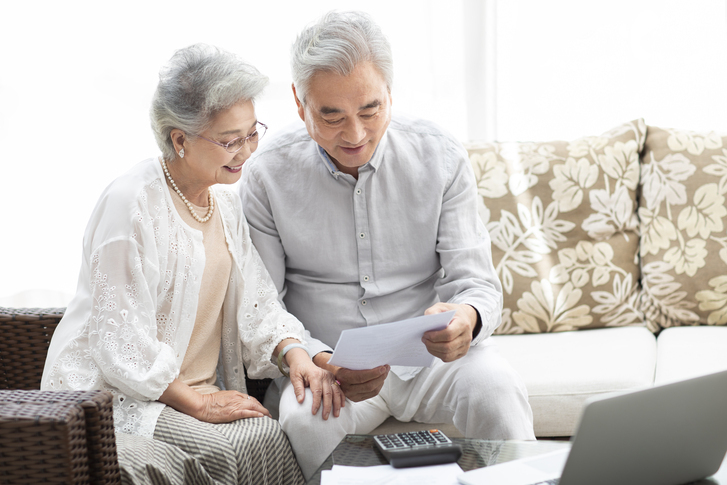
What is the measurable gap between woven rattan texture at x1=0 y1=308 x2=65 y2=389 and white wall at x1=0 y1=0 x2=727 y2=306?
42.3 inches

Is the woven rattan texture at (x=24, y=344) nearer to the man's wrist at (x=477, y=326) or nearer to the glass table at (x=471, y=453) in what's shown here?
the glass table at (x=471, y=453)

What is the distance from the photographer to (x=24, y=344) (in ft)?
5.34

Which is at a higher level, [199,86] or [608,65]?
[199,86]

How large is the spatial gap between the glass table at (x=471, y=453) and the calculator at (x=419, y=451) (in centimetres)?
2

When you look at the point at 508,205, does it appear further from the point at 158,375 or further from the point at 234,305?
the point at 158,375

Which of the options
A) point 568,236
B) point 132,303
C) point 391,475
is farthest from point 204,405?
point 568,236

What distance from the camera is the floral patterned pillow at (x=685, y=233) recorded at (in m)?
2.04

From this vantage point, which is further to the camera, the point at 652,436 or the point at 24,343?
the point at 24,343

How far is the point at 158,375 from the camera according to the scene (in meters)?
1.34

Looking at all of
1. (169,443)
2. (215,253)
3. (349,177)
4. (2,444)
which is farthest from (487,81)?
(2,444)

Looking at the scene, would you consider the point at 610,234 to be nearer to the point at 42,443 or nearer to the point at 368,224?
the point at 368,224

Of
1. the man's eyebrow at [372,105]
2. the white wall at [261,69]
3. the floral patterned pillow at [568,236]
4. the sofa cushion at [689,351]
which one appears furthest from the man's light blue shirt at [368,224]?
the white wall at [261,69]

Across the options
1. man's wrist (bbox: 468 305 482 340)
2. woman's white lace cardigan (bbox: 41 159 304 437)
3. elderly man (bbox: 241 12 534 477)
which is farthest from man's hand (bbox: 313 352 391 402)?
woman's white lace cardigan (bbox: 41 159 304 437)

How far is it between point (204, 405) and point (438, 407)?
0.54 m
